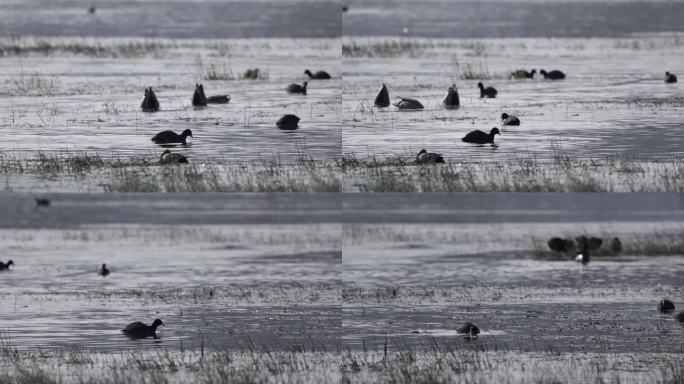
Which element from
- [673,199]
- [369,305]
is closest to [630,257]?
[369,305]

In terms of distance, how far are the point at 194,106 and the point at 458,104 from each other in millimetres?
6428

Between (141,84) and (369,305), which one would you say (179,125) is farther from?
(141,84)

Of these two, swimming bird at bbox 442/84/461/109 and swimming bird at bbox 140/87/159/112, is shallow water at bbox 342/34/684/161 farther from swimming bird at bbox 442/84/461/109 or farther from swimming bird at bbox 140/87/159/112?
swimming bird at bbox 140/87/159/112

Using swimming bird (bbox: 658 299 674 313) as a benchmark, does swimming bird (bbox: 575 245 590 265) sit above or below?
above

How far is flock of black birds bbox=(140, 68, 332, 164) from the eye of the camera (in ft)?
76.0

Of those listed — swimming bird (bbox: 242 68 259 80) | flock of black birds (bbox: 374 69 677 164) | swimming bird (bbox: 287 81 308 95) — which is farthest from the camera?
swimming bird (bbox: 242 68 259 80)

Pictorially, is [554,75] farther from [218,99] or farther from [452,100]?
[218,99]

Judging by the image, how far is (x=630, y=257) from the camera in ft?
108

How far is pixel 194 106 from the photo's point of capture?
1278 inches

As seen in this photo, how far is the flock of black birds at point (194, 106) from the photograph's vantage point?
23.2 metres

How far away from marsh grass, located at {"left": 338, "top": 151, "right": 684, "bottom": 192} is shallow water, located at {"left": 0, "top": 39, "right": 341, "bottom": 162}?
163cm

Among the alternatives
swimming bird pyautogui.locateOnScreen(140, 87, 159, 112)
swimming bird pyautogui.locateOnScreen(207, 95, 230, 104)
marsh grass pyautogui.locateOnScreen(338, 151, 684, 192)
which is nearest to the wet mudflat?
marsh grass pyautogui.locateOnScreen(338, 151, 684, 192)

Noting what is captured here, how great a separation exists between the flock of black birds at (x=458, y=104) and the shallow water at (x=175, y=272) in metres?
3.19

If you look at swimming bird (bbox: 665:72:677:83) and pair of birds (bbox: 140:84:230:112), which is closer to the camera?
pair of birds (bbox: 140:84:230:112)
